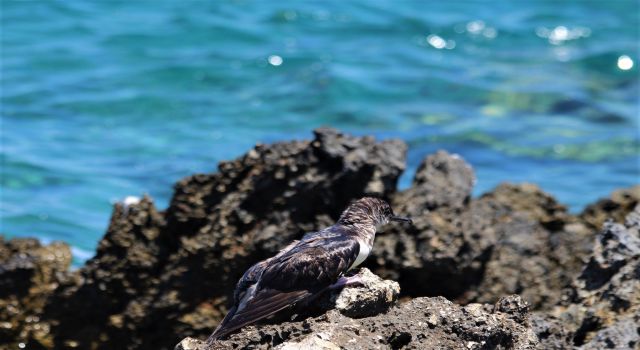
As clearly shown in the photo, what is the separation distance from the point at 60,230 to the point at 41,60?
7.05 m

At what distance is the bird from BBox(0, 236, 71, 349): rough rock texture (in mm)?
3029

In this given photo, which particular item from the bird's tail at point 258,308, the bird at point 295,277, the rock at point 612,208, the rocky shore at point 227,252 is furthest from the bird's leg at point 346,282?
the rock at point 612,208

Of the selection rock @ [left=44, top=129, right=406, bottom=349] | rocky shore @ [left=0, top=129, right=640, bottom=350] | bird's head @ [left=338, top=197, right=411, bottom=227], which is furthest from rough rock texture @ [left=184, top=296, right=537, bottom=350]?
rock @ [left=44, top=129, right=406, bottom=349]

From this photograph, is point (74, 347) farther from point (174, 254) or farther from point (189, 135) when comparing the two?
point (189, 135)

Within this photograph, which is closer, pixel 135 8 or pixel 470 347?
pixel 470 347

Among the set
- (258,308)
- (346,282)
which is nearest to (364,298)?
(346,282)

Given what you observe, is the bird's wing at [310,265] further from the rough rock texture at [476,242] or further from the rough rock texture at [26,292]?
the rough rock texture at [26,292]

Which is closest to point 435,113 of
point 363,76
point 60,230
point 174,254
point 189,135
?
point 363,76

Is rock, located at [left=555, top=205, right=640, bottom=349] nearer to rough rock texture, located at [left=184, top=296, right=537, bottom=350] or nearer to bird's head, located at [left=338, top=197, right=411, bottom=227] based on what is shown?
rough rock texture, located at [left=184, top=296, right=537, bottom=350]

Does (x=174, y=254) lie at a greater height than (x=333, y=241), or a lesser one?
greater

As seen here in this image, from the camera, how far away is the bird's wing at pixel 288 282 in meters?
5.76

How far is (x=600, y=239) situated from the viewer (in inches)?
294

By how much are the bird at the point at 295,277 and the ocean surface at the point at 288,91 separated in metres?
6.60

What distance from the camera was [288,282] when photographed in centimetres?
589
